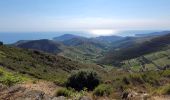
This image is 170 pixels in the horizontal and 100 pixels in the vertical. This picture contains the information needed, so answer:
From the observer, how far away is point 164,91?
13617mm

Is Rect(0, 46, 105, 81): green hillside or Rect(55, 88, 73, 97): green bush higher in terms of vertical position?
Rect(55, 88, 73, 97): green bush

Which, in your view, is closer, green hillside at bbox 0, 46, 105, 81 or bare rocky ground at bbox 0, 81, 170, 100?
bare rocky ground at bbox 0, 81, 170, 100

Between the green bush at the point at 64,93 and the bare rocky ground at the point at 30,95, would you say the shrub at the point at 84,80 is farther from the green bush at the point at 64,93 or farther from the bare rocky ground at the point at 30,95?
the green bush at the point at 64,93

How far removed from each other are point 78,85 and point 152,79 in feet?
14.9

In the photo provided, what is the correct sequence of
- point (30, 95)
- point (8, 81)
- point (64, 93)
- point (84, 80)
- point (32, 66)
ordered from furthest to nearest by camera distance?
1. point (32, 66)
2. point (84, 80)
3. point (8, 81)
4. point (64, 93)
5. point (30, 95)

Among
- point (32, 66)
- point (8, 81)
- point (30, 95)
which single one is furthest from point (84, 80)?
point (32, 66)

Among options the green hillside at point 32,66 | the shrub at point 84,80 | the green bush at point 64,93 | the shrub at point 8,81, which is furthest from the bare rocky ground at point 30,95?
the green hillside at point 32,66

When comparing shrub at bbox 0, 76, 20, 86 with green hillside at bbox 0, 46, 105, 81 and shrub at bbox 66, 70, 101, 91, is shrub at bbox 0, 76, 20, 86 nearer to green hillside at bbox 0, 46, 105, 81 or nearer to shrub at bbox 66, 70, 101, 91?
shrub at bbox 66, 70, 101, 91

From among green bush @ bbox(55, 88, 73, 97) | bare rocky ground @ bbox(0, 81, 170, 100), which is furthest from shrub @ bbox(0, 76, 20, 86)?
green bush @ bbox(55, 88, 73, 97)

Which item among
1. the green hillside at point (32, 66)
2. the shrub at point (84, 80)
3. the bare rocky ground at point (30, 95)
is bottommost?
the green hillside at point (32, 66)

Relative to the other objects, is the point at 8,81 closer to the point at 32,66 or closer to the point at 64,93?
the point at 64,93

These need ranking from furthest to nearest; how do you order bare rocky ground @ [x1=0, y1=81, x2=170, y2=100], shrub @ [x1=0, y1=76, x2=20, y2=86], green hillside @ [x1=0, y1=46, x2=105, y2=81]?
green hillside @ [x1=0, y1=46, x2=105, y2=81] → shrub @ [x1=0, y1=76, x2=20, y2=86] → bare rocky ground @ [x1=0, y1=81, x2=170, y2=100]

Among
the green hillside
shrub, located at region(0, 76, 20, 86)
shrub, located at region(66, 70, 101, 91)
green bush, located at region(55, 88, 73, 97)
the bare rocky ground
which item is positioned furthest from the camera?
the green hillside

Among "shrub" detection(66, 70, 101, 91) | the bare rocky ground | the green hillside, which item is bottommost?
the green hillside
